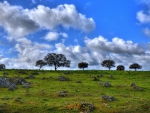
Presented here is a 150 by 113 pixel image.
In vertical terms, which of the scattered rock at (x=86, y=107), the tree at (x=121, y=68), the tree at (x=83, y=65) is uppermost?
the tree at (x=83, y=65)

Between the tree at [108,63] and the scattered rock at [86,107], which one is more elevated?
the tree at [108,63]

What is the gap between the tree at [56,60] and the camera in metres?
119

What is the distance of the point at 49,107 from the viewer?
3412cm

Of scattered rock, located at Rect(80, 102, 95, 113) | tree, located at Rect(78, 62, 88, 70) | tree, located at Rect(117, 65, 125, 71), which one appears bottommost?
scattered rock, located at Rect(80, 102, 95, 113)

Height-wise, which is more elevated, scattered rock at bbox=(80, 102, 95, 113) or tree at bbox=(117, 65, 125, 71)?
tree at bbox=(117, 65, 125, 71)

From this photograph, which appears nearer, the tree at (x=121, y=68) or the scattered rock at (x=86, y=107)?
the scattered rock at (x=86, y=107)

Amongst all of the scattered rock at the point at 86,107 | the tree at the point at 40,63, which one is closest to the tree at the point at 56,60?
the tree at the point at 40,63

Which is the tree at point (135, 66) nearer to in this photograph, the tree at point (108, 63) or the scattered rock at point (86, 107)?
the tree at point (108, 63)

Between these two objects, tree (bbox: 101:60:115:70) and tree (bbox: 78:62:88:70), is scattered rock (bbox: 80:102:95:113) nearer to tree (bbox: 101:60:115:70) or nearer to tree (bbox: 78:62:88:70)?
tree (bbox: 78:62:88:70)

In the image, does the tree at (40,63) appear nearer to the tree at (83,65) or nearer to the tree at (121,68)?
the tree at (83,65)

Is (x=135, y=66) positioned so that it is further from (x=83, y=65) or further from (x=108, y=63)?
(x=83, y=65)

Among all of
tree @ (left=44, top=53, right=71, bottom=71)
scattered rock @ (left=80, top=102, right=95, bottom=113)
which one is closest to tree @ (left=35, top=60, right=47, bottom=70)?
tree @ (left=44, top=53, right=71, bottom=71)

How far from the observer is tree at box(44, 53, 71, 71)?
4695 inches

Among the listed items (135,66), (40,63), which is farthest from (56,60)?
(135,66)
